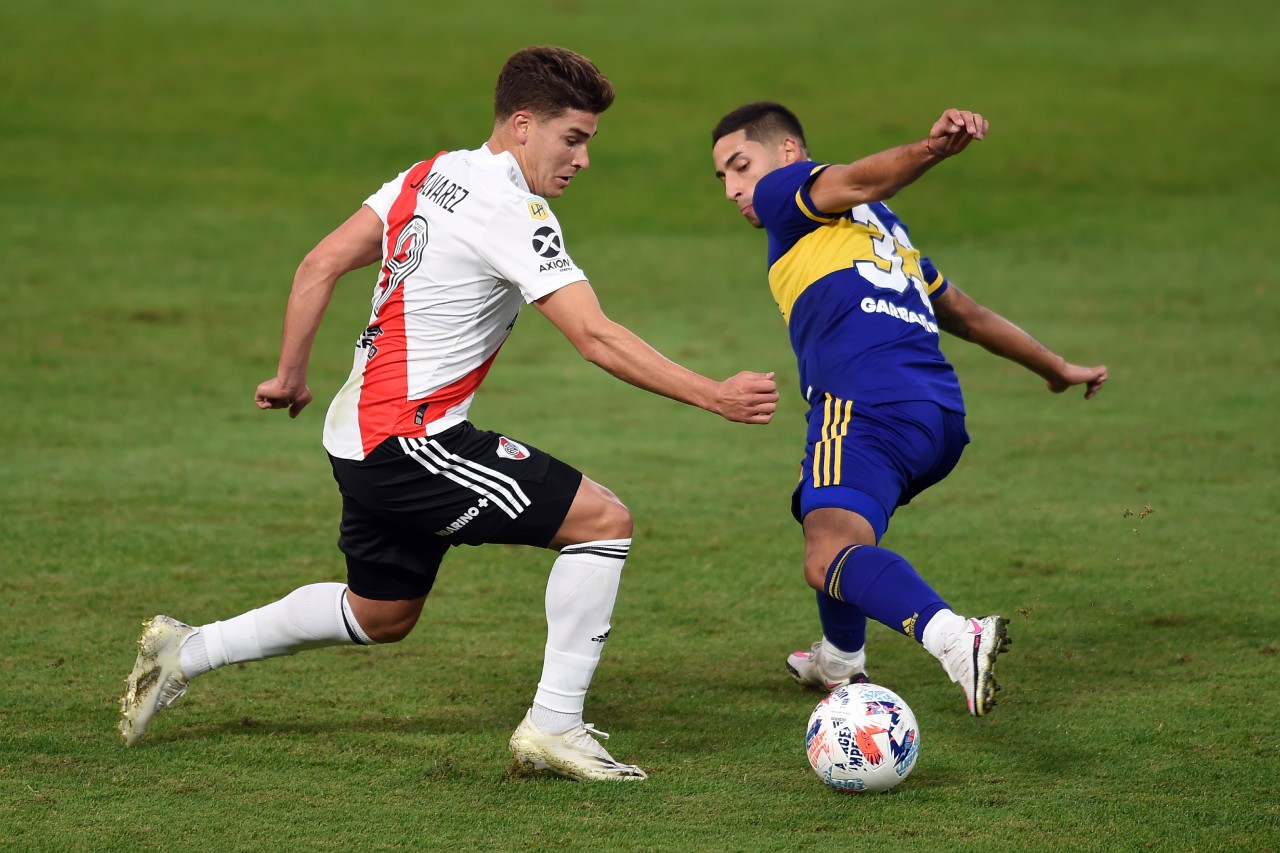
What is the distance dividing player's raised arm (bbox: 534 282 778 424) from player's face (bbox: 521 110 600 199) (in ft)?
1.52

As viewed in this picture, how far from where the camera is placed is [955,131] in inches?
181

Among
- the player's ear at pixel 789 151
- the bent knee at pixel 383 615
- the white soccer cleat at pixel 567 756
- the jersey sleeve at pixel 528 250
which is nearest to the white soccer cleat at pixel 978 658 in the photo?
the white soccer cleat at pixel 567 756

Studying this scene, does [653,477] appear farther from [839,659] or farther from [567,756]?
[567,756]

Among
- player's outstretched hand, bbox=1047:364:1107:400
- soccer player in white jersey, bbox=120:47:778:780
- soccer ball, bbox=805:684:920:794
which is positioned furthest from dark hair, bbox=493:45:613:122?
player's outstretched hand, bbox=1047:364:1107:400

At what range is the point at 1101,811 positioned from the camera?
4305 mm

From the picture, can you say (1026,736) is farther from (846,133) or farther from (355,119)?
(355,119)

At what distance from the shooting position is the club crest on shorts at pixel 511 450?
4676 millimetres

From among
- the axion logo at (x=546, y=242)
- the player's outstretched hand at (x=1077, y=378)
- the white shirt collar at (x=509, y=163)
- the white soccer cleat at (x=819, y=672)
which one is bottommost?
the white soccer cleat at (x=819, y=672)

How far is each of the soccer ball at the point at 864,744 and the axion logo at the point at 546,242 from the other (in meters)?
1.62

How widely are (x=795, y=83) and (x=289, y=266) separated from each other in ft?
34.3

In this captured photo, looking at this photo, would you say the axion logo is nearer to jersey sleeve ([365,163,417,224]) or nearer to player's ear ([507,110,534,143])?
player's ear ([507,110,534,143])

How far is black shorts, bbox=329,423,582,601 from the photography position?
4625mm

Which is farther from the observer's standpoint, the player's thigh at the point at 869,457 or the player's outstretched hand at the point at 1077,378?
the player's outstretched hand at the point at 1077,378

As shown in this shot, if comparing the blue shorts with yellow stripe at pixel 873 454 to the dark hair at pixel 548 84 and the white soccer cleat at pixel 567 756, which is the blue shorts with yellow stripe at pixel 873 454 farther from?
the dark hair at pixel 548 84
